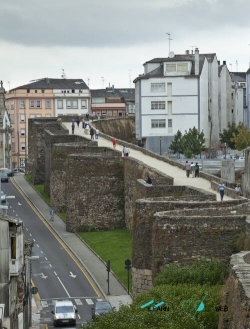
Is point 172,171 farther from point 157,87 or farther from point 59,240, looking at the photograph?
point 157,87

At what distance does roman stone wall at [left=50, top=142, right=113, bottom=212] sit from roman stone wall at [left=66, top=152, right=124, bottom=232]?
587 centimetres

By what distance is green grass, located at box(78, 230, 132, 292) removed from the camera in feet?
239

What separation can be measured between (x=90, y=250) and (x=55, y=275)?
30.6ft

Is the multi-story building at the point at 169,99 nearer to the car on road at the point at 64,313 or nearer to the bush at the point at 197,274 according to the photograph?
the car on road at the point at 64,313

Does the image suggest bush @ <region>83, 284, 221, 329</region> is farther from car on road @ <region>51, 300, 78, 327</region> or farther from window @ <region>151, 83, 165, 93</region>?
window @ <region>151, 83, 165, 93</region>

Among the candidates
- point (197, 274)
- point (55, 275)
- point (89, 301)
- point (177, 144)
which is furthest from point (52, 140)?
point (197, 274)

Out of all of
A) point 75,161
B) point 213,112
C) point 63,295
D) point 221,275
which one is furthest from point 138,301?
point 213,112

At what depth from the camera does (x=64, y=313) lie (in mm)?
59094


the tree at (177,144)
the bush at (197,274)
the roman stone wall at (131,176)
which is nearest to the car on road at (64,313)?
the bush at (197,274)

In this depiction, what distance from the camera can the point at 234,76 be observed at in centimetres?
17762

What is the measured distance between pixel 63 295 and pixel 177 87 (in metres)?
68.4

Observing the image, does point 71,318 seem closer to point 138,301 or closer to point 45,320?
point 45,320

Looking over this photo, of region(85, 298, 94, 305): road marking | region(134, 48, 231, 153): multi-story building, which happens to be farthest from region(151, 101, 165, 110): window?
region(85, 298, 94, 305): road marking

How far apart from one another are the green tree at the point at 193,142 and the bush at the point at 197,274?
7455cm
